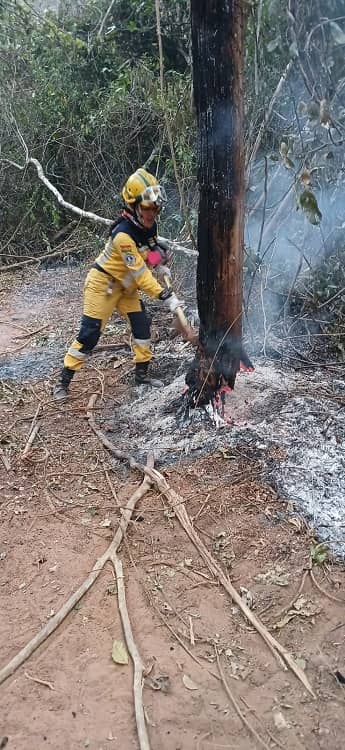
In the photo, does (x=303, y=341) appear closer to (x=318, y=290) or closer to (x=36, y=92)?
(x=318, y=290)

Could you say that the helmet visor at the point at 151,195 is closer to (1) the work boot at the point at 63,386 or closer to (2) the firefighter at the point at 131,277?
(2) the firefighter at the point at 131,277

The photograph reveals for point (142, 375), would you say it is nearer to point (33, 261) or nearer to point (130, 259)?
point (130, 259)

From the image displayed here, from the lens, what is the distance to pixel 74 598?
2961mm

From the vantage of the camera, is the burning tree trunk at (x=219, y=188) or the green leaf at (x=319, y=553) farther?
the burning tree trunk at (x=219, y=188)

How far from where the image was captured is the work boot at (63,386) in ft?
16.5

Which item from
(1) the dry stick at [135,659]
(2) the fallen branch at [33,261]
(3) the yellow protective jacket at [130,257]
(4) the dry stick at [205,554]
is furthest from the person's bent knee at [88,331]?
(2) the fallen branch at [33,261]

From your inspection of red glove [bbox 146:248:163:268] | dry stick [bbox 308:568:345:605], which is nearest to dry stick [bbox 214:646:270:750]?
dry stick [bbox 308:568:345:605]

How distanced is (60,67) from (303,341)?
6.92 meters

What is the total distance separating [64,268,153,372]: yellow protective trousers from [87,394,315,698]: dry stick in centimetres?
63

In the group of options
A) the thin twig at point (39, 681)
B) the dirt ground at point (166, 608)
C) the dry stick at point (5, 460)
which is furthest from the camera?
the dry stick at point (5, 460)

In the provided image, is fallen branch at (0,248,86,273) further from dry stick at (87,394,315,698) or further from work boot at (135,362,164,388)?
dry stick at (87,394,315,698)

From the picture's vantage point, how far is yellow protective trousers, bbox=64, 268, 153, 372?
A: 485cm

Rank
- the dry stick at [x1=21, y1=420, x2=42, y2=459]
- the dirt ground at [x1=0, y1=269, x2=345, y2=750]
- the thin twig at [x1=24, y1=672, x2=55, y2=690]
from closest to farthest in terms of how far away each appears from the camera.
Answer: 1. the dirt ground at [x1=0, y1=269, x2=345, y2=750]
2. the thin twig at [x1=24, y1=672, x2=55, y2=690]
3. the dry stick at [x1=21, y1=420, x2=42, y2=459]

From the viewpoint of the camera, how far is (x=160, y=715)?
2.39 meters
